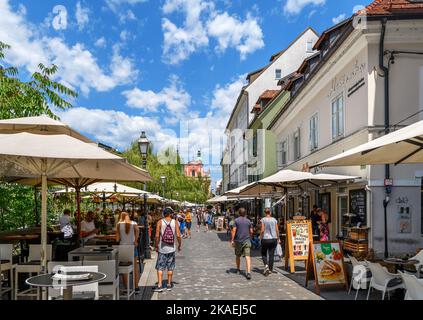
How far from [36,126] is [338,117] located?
11.8 m

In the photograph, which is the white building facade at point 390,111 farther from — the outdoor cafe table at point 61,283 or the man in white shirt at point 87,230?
the outdoor cafe table at point 61,283

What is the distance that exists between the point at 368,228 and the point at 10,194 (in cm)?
1058

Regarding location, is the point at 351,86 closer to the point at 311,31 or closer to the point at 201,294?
the point at 201,294

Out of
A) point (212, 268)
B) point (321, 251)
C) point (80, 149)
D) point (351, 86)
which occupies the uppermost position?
point (351, 86)

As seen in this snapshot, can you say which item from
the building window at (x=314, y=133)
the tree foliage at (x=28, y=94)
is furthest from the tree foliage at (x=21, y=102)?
the building window at (x=314, y=133)

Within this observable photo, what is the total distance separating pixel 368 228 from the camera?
13.7 metres

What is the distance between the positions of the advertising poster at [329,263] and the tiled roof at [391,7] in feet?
23.9

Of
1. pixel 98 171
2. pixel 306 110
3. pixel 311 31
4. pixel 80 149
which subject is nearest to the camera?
pixel 80 149

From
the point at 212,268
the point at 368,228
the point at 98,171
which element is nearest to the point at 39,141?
the point at 98,171

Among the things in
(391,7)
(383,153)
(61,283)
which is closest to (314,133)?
(391,7)

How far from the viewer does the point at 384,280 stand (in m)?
7.51

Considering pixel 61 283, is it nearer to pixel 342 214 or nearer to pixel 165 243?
pixel 165 243

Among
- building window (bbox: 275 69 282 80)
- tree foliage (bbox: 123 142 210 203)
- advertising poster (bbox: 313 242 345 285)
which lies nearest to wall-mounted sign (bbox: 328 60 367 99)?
advertising poster (bbox: 313 242 345 285)

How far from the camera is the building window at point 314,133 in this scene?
20.1 metres
